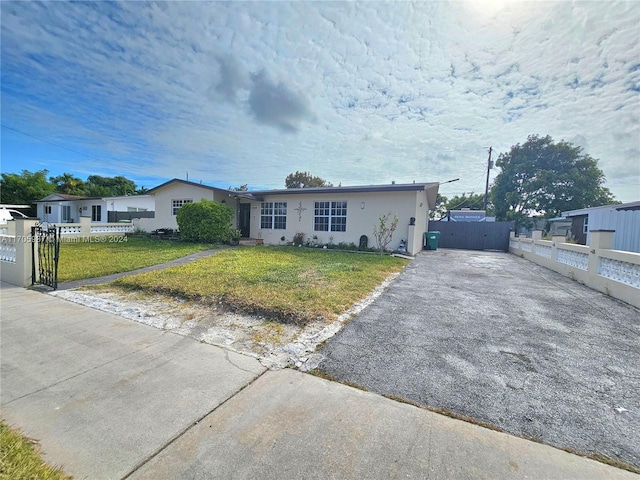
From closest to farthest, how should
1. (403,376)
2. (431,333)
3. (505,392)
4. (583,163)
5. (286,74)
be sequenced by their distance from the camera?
(505,392)
(403,376)
(431,333)
(286,74)
(583,163)

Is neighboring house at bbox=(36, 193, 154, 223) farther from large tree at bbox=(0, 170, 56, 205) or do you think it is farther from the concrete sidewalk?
the concrete sidewalk

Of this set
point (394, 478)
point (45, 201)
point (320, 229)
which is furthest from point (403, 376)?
point (45, 201)

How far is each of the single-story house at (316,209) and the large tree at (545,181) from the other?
636 inches

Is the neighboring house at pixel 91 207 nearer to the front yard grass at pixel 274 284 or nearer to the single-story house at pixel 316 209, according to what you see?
the single-story house at pixel 316 209

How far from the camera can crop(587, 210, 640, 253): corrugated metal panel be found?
979cm

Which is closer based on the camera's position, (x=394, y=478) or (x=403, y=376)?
(x=394, y=478)

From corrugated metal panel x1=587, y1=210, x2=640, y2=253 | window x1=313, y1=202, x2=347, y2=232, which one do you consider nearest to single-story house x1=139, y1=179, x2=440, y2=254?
window x1=313, y1=202, x2=347, y2=232

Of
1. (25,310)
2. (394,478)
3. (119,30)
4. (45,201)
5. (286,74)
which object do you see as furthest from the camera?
(45,201)

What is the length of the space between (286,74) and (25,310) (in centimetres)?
1122

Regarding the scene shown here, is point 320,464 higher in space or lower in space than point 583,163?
lower

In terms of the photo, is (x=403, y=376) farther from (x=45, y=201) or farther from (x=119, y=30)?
(x=45, y=201)

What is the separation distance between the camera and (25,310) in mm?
4398

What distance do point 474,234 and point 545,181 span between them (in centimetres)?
1363

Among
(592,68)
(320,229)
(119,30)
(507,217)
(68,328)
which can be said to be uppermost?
(119,30)
